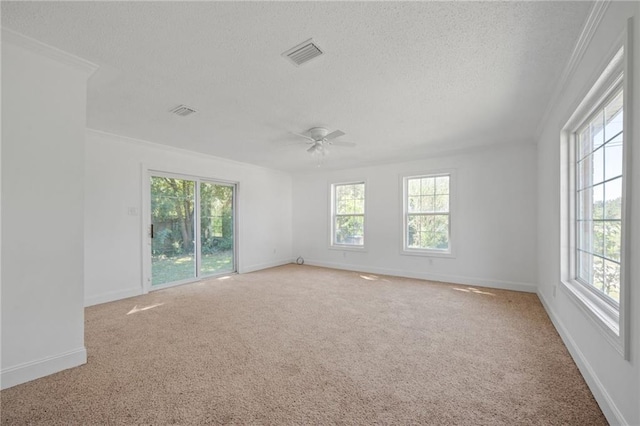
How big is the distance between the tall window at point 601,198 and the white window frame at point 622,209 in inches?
1.5

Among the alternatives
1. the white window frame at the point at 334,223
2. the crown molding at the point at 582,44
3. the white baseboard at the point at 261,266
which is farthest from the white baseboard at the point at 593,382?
the white baseboard at the point at 261,266

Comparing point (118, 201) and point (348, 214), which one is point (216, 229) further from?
point (348, 214)

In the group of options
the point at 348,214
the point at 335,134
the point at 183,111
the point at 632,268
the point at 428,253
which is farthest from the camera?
the point at 348,214

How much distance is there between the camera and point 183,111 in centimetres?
Answer: 307

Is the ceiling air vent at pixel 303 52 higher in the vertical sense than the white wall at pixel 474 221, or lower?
higher

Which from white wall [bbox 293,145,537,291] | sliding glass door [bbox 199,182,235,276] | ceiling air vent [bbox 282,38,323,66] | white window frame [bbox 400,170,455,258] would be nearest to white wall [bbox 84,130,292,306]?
sliding glass door [bbox 199,182,235,276]

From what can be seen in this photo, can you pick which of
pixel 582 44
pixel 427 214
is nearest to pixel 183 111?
pixel 582 44

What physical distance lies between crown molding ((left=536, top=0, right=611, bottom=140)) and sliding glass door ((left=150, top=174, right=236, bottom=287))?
5.19 meters

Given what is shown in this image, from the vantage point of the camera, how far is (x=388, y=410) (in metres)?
1.66

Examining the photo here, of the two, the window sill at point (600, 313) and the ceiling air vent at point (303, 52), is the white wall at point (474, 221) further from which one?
the ceiling air vent at point (303, 52)

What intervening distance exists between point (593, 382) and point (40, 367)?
12.6 ft

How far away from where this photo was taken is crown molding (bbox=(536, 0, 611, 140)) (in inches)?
60.5

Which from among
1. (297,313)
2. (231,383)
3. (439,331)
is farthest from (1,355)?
(439,331)

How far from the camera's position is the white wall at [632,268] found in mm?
1269
